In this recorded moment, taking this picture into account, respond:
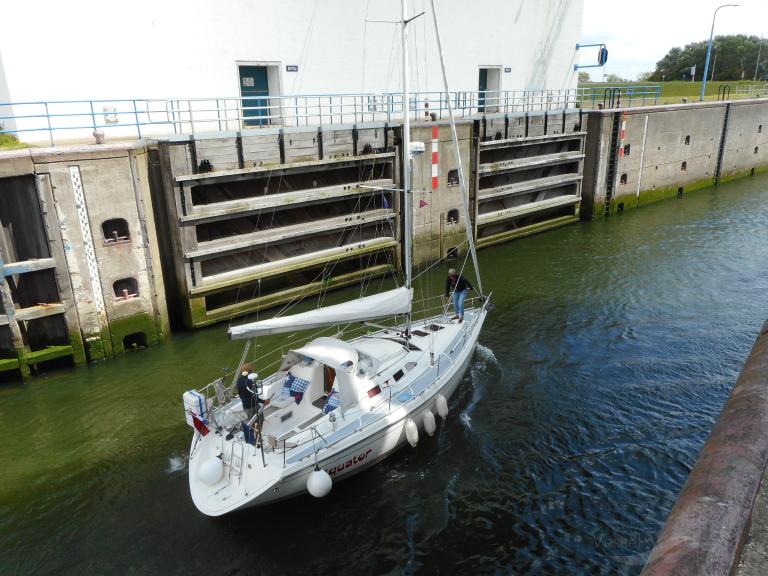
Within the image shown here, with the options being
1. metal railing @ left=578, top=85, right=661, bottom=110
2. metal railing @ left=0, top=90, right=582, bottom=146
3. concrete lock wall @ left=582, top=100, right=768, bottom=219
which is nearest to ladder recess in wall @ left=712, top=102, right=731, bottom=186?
concrete lock wall @ left=582, top=100, right=768, bottom=219

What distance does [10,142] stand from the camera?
672 inches

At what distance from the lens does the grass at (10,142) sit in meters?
16.4

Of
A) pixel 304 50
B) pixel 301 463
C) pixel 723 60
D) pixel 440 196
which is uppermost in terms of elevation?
pixel 723 60

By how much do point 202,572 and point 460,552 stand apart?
426 centimetres

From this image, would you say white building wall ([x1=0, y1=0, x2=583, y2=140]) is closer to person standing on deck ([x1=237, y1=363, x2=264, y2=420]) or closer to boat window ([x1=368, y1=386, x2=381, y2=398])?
person standing on deck ([x1=237, y1=363, x2=264, y2=420])

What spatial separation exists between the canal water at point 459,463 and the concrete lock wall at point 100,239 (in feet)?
3.22

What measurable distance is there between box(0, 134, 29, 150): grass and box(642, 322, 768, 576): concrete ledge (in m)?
18.1

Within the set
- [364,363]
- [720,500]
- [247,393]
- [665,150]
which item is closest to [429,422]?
[364,363]

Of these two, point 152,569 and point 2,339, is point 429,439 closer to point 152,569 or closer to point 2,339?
point 152,569

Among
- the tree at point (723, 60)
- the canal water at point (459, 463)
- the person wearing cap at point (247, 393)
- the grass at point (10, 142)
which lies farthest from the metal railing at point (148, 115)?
the tree at point (723, 60)

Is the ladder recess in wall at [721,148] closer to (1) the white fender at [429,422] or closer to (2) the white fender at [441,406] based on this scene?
(2) the white fender at [441,406]

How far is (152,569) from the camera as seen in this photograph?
31.0 feet

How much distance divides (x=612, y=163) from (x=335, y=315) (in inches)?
1009

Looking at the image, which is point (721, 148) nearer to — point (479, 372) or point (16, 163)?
point (479, 372)
